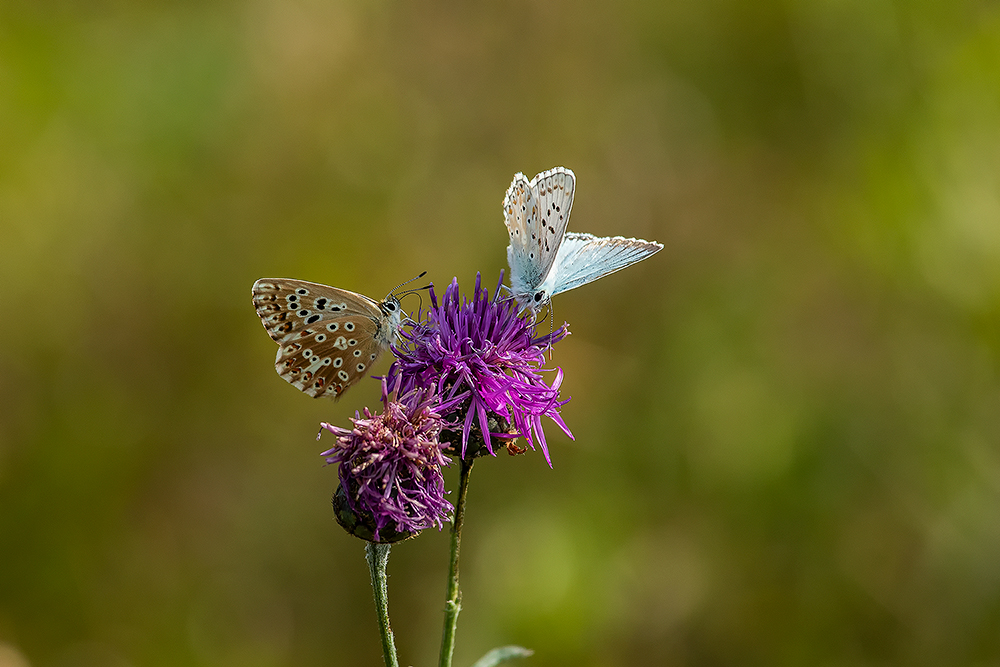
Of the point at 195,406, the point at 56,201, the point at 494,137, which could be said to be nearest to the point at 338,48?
the point at 494,137

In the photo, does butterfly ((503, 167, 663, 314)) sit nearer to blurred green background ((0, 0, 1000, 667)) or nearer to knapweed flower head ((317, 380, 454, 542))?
knapweed flower head ((317, 380, 454, 542))

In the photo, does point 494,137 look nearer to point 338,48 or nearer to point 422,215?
point 422,215

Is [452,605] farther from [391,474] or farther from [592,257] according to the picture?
[592,257]

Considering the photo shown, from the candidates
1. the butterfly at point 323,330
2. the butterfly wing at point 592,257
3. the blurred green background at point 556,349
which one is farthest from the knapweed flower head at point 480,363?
the blurred green background at point 556,349

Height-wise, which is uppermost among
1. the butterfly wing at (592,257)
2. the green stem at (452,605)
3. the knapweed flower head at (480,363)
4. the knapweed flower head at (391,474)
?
the butterfly wing at (592,257)

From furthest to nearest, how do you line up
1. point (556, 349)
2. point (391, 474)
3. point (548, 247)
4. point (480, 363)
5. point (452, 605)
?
point (556, 349) < point (548, 247) < point (480, 363) < point (391, 474) < point (452, 605)

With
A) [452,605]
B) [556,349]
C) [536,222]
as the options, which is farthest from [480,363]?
[556,349]

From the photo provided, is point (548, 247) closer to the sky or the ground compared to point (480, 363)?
closer to the sky

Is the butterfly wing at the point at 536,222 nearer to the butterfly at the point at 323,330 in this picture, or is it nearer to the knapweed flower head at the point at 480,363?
the knapweed flower head at the point at 480,363
